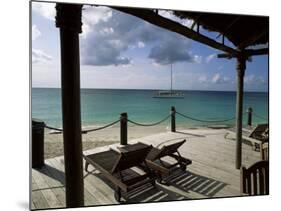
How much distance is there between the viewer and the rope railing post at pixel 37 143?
238cm

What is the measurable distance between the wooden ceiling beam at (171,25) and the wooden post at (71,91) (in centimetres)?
61

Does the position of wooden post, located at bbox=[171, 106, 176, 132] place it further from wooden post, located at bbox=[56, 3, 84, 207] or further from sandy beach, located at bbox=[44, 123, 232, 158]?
wooden post, located at bbox=[56, 3, 84, 207]

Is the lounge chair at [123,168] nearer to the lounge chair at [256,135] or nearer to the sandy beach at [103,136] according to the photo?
the sandy beach at [103,136]

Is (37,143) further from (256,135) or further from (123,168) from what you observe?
(256,135)

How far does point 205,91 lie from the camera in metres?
2.88

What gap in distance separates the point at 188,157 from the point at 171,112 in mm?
561

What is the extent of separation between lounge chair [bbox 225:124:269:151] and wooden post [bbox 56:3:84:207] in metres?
1.88

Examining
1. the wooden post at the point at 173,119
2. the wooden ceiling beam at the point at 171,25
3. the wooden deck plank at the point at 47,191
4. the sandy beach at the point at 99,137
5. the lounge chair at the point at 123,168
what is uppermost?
the wooden ceiling beam at the point at 171,25

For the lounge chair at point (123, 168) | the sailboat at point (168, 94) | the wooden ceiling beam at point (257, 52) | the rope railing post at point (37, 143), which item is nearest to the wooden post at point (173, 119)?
the sailboat at point (168, 94)

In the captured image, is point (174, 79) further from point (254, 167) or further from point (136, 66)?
point (254, 167)

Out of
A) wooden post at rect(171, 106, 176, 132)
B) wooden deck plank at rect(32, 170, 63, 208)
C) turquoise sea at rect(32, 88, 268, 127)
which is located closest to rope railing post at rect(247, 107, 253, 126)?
turquoise sea at rect(32, 88, 268, 127)

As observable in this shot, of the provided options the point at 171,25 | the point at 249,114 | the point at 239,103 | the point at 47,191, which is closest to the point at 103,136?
the point at 47,191

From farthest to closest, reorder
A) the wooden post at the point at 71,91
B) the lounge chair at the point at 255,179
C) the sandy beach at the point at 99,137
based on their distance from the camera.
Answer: the sandy beach at the point at 99,137 < the lounge chair at the point at 255,179 < the wooden post at the point at 71,91

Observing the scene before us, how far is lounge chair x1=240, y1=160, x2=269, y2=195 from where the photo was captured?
2189 mm
